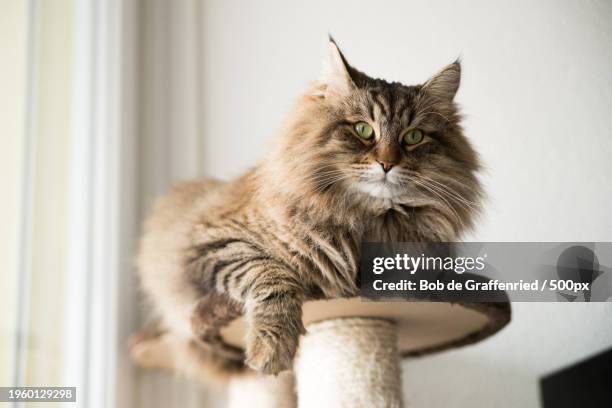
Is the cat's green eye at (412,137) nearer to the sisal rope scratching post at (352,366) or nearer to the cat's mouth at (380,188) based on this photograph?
the cat's mouth at (380,188)

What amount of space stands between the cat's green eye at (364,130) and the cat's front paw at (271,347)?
15.4 inches

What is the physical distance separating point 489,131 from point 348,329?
19.8 inches

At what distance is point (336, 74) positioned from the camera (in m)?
1.17

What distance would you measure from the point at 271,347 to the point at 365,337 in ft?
0.89

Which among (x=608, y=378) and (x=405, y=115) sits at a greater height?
(x=405, y=115)

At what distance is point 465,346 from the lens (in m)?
1.26

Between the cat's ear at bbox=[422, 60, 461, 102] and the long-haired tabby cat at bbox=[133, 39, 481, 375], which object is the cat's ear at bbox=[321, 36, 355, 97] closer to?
the long-haired tabby cat at bbox=[133, 39, 481, 375]

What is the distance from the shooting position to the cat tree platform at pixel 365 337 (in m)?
1.11

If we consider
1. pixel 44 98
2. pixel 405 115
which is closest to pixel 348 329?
pixel 405 115

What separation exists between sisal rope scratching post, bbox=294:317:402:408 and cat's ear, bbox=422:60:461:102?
0.47 metres

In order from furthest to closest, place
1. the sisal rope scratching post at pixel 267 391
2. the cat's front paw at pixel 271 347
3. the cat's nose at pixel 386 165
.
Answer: the sisal rope scratching post at pixel 267 391, the cat's nose at pixel 386 165, the cat's front paw at pixel 271 347

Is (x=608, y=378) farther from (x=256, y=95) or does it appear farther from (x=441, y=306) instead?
(x=256, y=95)

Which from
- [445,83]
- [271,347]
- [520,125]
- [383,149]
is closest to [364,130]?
[383,149]

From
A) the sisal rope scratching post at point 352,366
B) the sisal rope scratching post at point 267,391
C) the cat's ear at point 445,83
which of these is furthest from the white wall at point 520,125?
the sisal rope scratching post at point 267,391
